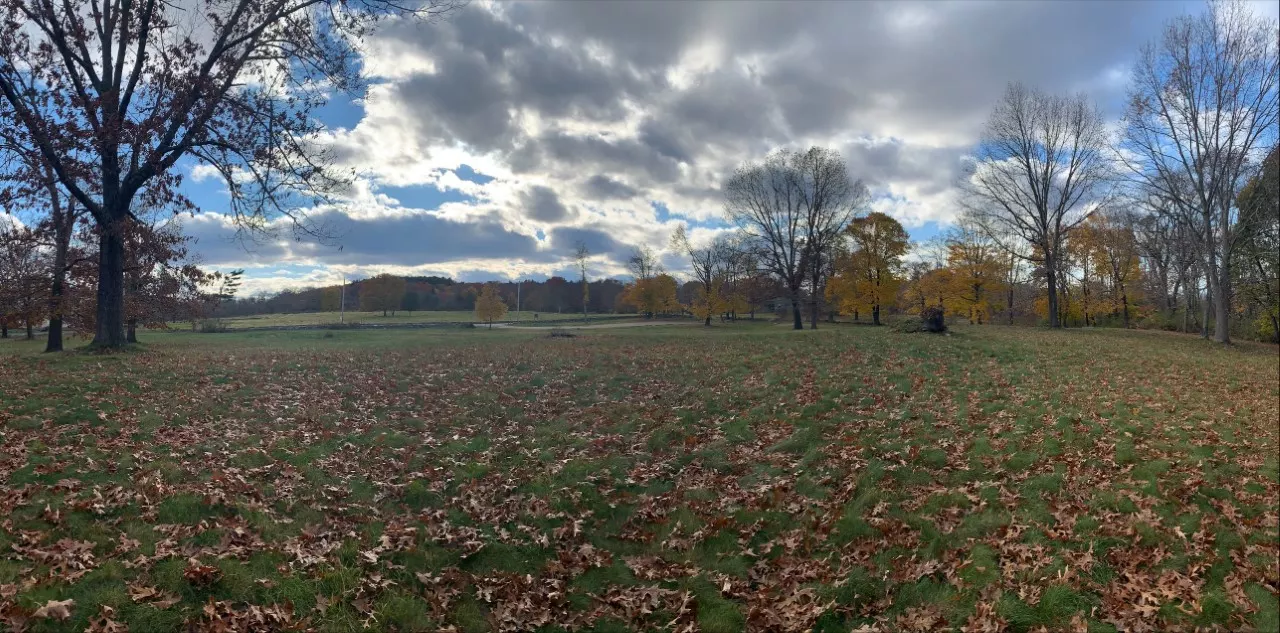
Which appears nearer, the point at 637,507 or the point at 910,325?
the point at 637,507

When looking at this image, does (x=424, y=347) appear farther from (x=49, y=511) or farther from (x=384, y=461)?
(x=49, y=511)

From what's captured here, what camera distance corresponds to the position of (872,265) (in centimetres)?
4722

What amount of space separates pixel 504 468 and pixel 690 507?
303 centimetres

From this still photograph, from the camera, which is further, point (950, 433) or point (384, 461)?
point (950, 433)

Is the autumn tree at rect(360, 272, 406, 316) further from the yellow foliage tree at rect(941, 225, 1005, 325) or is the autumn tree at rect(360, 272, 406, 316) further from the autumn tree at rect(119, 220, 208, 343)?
the yellow foliage tree at rect(941, 225, 1005, 325)

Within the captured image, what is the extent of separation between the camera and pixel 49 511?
19.0 ft

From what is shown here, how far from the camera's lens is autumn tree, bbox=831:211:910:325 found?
4691 cm

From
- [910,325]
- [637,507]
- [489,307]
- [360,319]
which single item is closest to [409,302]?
[360,319]

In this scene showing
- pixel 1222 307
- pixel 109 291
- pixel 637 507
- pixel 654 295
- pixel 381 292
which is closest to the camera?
pixel 637 507

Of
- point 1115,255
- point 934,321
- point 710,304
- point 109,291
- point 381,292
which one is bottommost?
point 934,321

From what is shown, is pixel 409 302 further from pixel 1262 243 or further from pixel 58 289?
pixel 1262 243

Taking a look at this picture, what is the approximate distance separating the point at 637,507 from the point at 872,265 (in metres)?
44.6

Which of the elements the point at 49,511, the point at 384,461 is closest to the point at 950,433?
the point at 384,461

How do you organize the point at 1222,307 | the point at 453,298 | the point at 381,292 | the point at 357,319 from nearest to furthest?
the point at 1222,307
the point at 357,319
the point at 381,292
the point at 453,298
